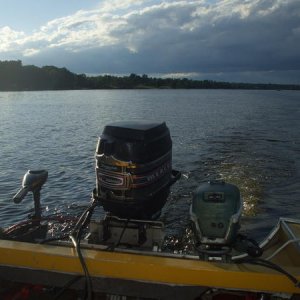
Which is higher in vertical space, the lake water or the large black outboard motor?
the large black outboard motor

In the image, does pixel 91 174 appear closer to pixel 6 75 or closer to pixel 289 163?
pixel 289 163

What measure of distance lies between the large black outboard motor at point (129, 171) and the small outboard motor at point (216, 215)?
0.81 m

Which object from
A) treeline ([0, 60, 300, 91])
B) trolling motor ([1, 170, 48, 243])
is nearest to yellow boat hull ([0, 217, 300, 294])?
trolling motor ([1, 170, 48, 243])

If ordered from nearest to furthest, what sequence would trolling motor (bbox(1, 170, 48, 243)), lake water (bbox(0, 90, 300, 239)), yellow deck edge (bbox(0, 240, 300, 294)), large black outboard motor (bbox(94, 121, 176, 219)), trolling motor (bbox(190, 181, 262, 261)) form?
yellow deck edge (bbox(0, 240, 300, 294)), trolling motor (bbox(190, 181, 262, 261)), trolling motor (bbox(1, 170, 48, 243)), large black outboard motor (bbox(94, 121, 176, 219)), lake water (bbox(0, 90, 300, 239))

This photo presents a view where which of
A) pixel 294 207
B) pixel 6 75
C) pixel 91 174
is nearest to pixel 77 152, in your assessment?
pixel 91 174

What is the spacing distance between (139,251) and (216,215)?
69cm

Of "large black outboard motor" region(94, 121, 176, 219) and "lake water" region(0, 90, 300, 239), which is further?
"lake water" region(0, 90, 300, 239)

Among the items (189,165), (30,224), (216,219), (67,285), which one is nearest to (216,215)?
(216,219)

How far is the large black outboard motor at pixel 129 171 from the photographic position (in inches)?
165

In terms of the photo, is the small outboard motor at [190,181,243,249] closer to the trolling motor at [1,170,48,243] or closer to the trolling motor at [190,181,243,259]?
the trolling motor at [190,181,243,259]

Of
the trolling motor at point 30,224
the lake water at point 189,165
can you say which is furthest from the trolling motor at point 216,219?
the lake water at point 189,165

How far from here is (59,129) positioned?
2242cm

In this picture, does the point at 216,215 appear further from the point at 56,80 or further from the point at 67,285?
the point at 56,80

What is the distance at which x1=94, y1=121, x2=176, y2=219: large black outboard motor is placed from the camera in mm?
4203
